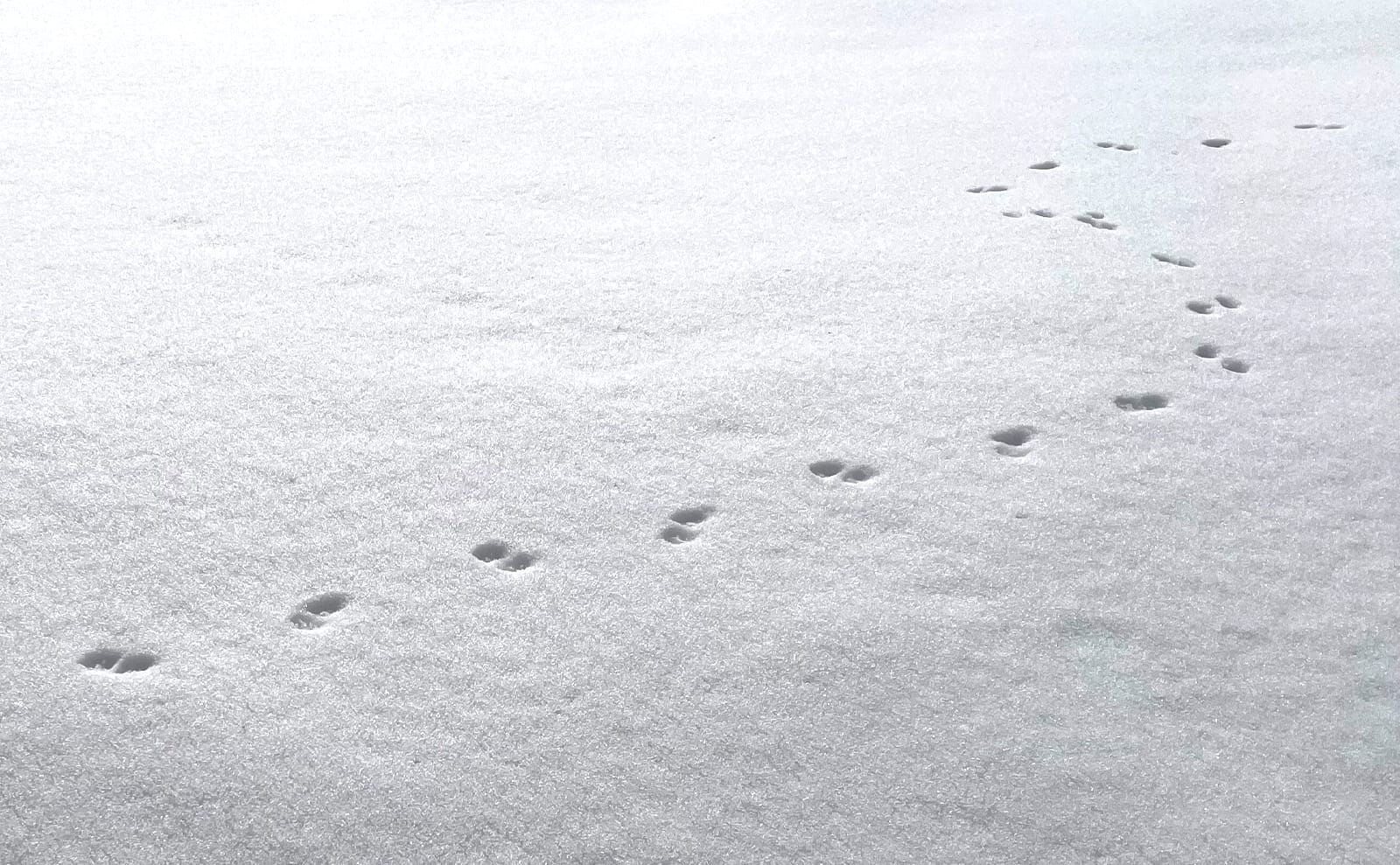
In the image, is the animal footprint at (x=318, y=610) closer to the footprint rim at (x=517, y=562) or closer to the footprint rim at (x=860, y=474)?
the footprint rim at (x=517, y=562)

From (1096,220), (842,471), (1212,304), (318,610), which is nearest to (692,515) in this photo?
(842,471)

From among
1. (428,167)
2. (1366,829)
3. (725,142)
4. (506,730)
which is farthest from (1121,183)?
(506,730)

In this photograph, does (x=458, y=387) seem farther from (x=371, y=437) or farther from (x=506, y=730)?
(x=506, y=730)

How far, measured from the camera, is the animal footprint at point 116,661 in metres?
1.39

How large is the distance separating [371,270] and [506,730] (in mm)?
1130

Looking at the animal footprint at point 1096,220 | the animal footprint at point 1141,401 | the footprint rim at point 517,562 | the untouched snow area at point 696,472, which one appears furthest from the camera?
the animal footprint at point 1096,220

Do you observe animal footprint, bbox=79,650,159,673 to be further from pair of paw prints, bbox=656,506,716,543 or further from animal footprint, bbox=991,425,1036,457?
animal footprint, bbox=991,425,1036,457

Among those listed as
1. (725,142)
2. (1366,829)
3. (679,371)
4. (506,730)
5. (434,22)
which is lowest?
(1366,829)

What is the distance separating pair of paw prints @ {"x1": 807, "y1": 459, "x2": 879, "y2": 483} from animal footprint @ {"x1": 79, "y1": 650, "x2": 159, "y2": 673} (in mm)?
851

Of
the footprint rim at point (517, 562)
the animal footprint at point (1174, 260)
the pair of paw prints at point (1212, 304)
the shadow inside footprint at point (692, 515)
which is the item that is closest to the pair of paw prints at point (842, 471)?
the shadow inside footprint at point (692, 515)

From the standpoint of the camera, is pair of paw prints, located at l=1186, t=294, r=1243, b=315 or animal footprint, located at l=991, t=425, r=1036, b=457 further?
pair of paw prints, located at l=1186, t=294, r=1243, b=315

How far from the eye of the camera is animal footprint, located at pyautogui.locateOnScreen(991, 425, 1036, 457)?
1793 millimetres

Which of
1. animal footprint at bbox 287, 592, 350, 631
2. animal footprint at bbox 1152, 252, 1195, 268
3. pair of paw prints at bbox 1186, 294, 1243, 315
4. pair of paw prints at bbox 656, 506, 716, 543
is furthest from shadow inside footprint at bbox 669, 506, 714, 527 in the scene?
animal footprint at bbox 1152, 252, 1195, 268

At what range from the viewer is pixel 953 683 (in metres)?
1.41
